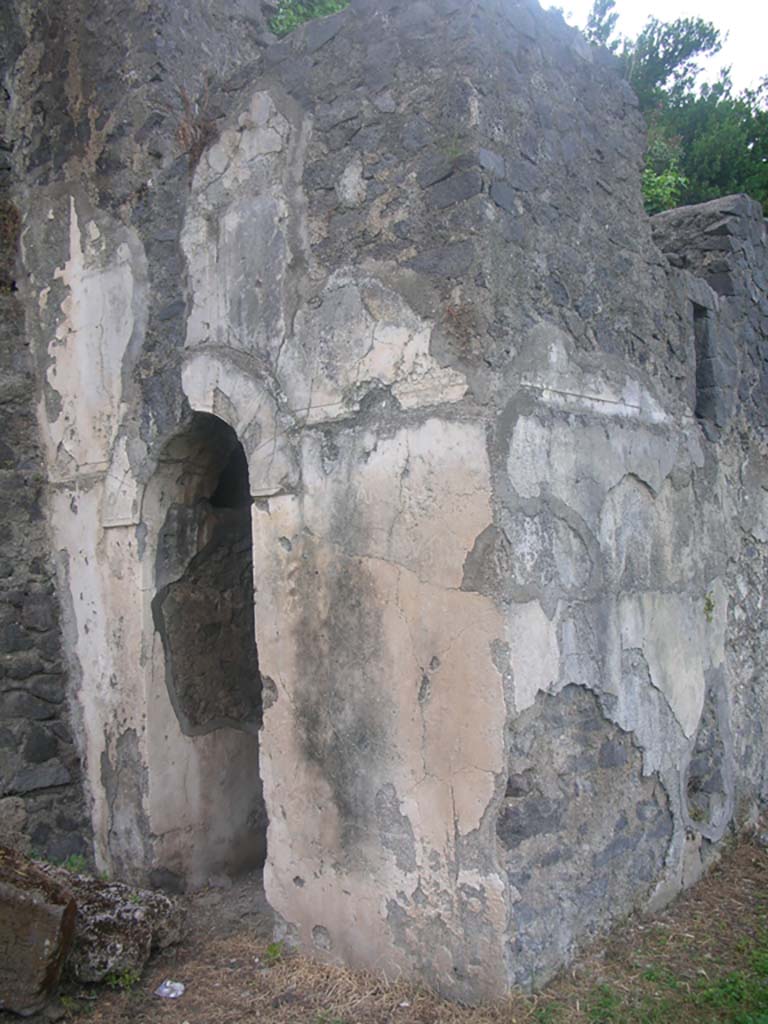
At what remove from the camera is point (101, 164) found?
493 centimetres

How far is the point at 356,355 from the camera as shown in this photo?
3.81 meters

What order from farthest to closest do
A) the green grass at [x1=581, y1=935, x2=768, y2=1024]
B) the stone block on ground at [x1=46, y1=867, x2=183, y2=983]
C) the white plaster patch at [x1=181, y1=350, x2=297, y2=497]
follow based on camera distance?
1. the white plaster patch at [x1=181, y1=350, x2=297, y2=497]
2. the stone block on ground at [x1=46, y1=867, x2=183, y2=983]
3. the green grass at [x1=581, y1=935, x2=768, y2=1024]

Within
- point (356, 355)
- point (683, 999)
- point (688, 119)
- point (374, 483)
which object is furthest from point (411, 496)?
point (688, 119)

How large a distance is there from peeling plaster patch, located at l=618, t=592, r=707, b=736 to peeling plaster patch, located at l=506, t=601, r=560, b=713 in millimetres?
568

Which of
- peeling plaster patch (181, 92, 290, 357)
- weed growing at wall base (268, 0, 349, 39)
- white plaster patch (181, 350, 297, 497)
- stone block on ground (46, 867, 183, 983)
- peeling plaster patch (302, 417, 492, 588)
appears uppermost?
weed growing at wall base (268, 0, 349, 39)

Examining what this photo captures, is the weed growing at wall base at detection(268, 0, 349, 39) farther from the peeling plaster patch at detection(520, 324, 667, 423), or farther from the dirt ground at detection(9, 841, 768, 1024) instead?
the dirt ground at detection(9, 841, 768, 1024)

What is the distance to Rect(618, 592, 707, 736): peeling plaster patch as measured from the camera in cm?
416

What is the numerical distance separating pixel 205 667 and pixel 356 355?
6.24ft

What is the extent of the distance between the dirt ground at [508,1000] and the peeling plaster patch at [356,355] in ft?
6.94

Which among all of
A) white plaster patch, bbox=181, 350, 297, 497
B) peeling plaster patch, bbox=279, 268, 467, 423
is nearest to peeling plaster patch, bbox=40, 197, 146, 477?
white plaster patch, bbox=181, 350, 297, 497

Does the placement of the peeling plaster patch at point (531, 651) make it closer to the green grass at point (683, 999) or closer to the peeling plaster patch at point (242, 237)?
the green grass at point (683, 999)

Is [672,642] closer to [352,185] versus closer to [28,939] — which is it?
[352,185]

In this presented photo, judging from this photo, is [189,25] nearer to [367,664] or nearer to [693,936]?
[367,664]

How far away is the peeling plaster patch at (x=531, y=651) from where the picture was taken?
3.46 meters
